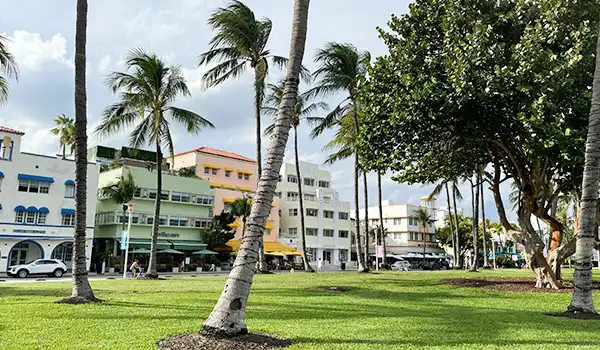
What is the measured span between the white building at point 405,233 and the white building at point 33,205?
47232 millimetres

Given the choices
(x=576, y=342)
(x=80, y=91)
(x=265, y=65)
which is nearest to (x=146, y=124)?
(x=265, y=65)

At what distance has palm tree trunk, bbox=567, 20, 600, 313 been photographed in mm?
10656

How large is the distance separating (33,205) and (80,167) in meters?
31.2

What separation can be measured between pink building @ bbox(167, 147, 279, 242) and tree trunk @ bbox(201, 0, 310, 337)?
47.2m

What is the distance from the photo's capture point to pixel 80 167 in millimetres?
12539

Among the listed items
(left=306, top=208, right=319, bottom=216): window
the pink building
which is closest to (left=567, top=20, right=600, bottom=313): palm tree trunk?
the pink building

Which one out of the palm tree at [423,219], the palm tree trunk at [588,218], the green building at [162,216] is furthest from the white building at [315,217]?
the palm tree trunk at [588,218]

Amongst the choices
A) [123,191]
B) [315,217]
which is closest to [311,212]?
[315,217]

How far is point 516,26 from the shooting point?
55.5 feet

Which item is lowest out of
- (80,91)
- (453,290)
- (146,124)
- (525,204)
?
(453,290)

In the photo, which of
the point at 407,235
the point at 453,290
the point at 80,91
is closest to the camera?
the point at 80,91

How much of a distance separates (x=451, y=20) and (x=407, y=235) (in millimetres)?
63677

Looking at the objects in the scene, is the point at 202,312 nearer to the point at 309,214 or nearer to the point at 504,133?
the point at 504,133

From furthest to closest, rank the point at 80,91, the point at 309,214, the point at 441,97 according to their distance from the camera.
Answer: the point at 309,214
the point at 441,97
the point at 80,91
